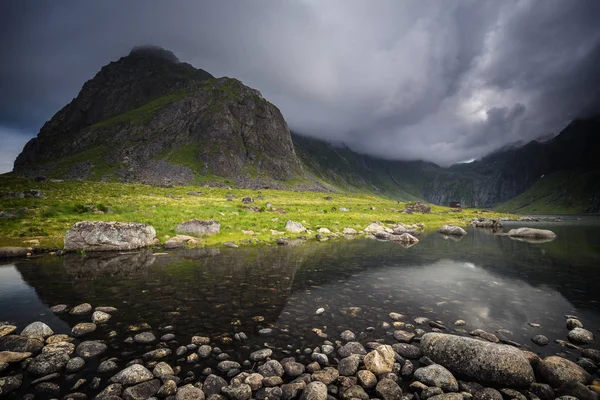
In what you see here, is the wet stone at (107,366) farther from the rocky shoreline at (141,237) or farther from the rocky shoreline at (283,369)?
the rocky shoreline at (141,237)

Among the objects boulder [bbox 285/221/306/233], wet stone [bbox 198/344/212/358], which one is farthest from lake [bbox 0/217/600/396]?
boulder [bbox 285/221/306/233]

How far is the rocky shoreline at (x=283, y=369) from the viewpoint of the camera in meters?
7.43

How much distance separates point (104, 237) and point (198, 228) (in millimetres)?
9918

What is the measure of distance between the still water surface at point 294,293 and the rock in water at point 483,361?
2.25 m

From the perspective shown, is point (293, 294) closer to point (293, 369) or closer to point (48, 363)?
point (293, 369)

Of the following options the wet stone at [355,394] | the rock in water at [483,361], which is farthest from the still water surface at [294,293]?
the wet stone at [355,394]

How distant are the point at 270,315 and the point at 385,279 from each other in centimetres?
1040

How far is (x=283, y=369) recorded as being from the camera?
8.61 metres

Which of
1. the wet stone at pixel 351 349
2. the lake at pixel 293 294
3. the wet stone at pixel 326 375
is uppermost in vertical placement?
the wet stone at pixel 326 375

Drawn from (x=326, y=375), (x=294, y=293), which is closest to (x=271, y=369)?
(x=326, y=375)

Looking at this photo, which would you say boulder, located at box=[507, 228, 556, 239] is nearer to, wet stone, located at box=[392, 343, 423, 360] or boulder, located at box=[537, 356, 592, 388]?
boulder, located at box=[537, 356, 592, 388]

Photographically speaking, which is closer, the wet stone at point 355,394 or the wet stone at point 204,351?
the wet stone at point 355,394

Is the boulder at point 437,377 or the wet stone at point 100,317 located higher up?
the boulder at point 437,377

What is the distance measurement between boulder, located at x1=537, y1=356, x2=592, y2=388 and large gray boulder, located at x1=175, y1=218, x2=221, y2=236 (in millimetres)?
32179
